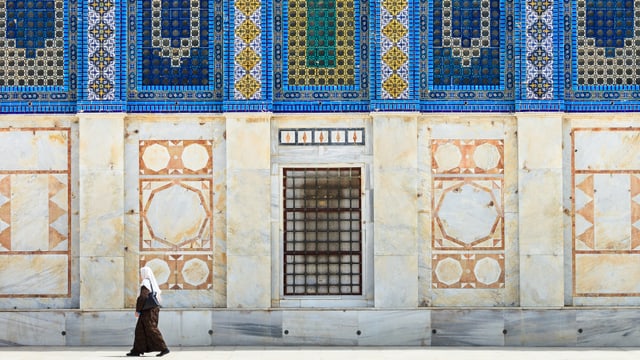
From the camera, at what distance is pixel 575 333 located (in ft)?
55.1

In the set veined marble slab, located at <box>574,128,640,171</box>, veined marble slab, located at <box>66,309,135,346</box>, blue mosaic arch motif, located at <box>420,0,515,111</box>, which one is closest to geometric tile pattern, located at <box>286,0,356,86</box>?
blue mosaic arch motif, located at <box>420,0,515,111</box>

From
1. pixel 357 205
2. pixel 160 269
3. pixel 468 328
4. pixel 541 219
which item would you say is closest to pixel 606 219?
pixel 541 219

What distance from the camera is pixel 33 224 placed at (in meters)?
17.1

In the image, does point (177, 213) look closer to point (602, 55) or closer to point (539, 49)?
point (539, 49)

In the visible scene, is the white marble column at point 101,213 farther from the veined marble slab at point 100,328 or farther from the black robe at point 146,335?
the black robe at point 146,335

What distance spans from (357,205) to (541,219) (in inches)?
113

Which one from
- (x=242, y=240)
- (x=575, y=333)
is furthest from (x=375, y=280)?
(x=575, y=333)

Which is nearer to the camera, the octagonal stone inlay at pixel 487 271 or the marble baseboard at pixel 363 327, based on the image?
the marble baseboard at pixel 363 327

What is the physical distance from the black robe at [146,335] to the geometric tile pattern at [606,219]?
6.54m


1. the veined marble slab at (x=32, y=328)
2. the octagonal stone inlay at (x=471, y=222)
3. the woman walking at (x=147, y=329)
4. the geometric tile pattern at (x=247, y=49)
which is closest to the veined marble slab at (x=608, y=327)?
the octagonal stone inlay at (x=471, y=222)

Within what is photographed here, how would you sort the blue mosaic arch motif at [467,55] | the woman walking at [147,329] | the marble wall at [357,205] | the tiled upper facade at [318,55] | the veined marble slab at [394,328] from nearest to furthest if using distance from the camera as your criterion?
the woman walking at [147,329] → the veined marble slab at [394,328] → the marble wall at [357,205] → the tiled upper facade at [318,55] → the blue mosaic arch motif at [467,55]

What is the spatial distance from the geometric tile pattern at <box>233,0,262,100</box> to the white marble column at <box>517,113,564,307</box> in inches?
171

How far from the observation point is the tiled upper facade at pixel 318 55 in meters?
17.0
